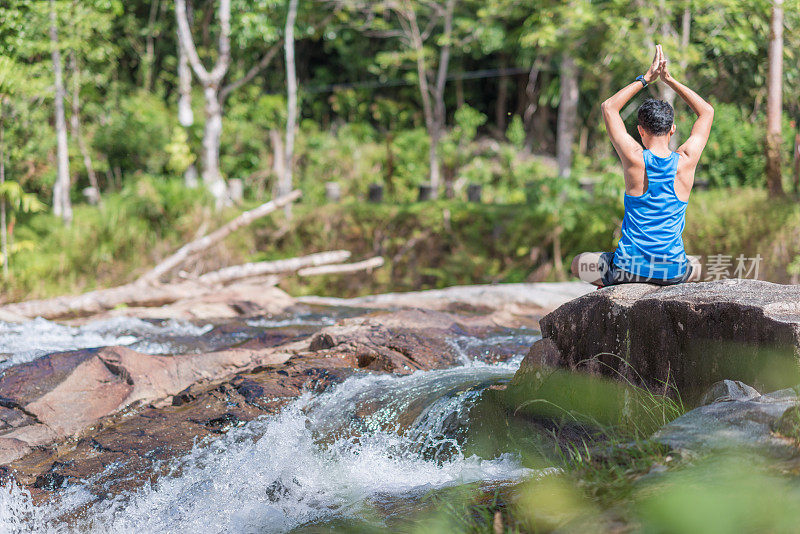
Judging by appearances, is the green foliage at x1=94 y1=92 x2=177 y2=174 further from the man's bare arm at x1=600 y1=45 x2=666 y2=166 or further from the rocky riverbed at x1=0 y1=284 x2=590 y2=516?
the man's bare arm at x1=600 y1=45 x2=666 y2=166

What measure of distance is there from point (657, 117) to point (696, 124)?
29 centimetres

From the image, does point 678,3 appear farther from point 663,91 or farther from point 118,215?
point 118,215

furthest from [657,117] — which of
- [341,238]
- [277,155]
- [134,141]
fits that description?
[134,141]

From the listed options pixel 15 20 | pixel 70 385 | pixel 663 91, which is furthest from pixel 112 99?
pixel 70 385

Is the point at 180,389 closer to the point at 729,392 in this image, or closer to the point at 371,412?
the point at 371,412

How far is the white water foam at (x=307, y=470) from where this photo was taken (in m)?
3.45

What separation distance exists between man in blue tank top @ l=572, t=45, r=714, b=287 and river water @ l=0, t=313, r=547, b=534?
1102 millimetres

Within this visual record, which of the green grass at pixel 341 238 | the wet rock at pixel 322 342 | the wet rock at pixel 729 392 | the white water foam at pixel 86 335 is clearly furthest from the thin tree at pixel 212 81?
the wet rock at pixel 729 392

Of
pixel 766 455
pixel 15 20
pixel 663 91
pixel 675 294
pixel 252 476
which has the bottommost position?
pixel 252 476

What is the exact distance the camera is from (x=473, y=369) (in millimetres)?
4809

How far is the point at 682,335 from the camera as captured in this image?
3.29 metres

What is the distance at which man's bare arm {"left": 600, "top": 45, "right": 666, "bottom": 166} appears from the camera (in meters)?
3.59

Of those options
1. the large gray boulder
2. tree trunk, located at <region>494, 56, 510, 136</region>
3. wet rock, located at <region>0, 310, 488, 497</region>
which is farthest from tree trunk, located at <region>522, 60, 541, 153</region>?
the large gray boulder

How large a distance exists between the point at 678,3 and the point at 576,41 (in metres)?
2.01
